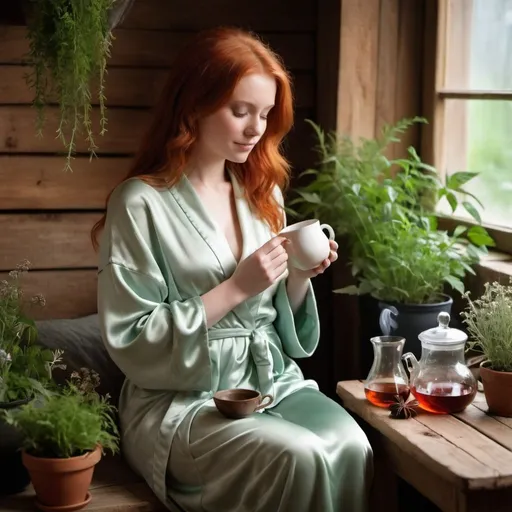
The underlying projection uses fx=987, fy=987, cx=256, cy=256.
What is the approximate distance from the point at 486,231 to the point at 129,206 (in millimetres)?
1096

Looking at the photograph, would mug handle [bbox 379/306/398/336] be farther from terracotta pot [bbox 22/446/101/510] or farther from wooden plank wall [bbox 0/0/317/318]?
wooden plank wall [bbox 0/0/317/318]

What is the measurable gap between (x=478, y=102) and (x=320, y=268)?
35.3 inches

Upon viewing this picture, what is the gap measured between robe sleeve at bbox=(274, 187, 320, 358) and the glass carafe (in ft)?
0.90

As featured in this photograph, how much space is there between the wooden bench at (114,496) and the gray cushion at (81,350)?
32 centimetres

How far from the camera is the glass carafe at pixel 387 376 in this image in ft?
7.21

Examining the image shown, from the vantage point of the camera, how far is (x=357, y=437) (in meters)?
2.13

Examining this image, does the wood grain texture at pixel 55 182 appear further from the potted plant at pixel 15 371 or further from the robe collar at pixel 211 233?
the robe collar at pixel 211 233

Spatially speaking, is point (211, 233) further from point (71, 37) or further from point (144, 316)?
point (71, 37)

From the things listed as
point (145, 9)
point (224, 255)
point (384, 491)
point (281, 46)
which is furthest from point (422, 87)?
point (384, 491)

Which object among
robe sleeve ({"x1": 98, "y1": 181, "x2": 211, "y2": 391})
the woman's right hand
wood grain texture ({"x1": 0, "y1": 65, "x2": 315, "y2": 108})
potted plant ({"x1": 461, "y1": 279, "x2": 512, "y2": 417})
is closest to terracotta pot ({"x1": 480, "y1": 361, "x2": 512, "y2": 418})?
potted plant ({"x1": 461, "y1": 279, "x2": 512, "y2": 417})

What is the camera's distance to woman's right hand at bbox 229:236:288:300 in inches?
86.3

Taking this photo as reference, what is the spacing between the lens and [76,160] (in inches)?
113

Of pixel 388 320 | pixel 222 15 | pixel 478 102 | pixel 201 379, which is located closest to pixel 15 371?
pixel 201 379

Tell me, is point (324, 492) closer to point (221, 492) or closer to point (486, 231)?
point (221, 492)
